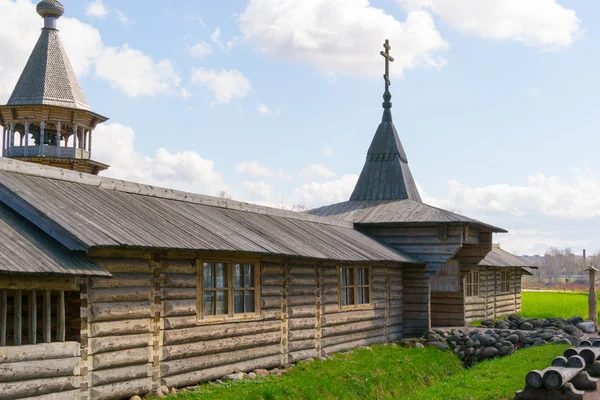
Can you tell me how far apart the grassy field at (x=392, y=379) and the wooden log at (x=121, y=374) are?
0.69 meters

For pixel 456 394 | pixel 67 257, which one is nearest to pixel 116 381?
pixel 67 257

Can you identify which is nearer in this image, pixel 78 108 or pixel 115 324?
pixel 115 324

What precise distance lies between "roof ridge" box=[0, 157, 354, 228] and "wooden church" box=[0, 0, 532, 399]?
0.03 meters

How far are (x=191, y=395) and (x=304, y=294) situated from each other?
5.15 metres

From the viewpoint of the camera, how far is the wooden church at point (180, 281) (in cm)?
987

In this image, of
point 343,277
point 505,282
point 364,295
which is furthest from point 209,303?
point 505,282

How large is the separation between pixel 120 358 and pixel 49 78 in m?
30.5

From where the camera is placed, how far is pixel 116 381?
35.1 feet

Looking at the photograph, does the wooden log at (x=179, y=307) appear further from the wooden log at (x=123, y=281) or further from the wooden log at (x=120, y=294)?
the wooden log at (x=123, y=281)

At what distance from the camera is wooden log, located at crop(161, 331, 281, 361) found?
11.8 metres

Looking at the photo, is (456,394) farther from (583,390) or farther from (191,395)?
(191,395)

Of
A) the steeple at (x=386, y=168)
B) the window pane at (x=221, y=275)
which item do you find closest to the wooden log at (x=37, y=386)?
the window pane at (x=221, y=275)

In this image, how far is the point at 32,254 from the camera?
954cm

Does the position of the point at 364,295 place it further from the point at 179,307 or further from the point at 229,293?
the point at 179,307
